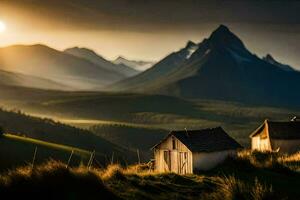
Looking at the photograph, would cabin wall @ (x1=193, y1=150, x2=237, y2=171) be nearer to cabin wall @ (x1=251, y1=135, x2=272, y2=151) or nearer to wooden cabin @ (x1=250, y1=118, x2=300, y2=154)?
wooden cabin @ (x1=250, y1=118, x2=300, y2=154)

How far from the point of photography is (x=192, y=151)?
51.5 m

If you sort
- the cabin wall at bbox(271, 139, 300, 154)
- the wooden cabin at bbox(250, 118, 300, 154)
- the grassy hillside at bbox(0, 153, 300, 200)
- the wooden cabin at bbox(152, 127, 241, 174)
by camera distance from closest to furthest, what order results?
the grassy hillside at bbox(0, 153, 300, 200)
the wooden cabin at bbox(152, 127, 241, 174)
the cabin wall at bbox(271, 139, 300, 154)
the wooden cabin at bbox(250, 118, 300, 154)

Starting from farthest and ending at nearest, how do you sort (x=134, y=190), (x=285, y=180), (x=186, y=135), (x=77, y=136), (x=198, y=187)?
(x=77, y=136) → (x=186, y=135) → (x=285, y=180) → (x=198, y=187) → (x=134, y=190)

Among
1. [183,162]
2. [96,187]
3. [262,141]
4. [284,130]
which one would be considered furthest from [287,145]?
[96,187]

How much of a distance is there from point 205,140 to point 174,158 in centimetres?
362

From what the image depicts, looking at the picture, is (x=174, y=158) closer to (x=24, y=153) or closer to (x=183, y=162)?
(x=183, y=162)

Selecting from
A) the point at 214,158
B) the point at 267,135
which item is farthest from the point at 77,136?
the point at 214,158

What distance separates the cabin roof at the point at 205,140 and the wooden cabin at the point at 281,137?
29.9 ft

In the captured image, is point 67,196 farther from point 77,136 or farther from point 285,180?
point 77,136

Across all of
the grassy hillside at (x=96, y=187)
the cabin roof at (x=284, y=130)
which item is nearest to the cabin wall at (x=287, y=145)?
the cabin roof at (x=284, y=130)

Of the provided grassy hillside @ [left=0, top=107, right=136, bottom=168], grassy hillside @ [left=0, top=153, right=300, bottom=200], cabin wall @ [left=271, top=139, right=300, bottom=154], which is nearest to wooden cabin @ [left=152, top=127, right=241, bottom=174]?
cabin wall @ [left=271, top=139, right=300, bottom=154]

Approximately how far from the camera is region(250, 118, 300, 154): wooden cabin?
63062 mm

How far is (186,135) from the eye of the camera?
179ft

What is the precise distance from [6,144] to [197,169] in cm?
4067
